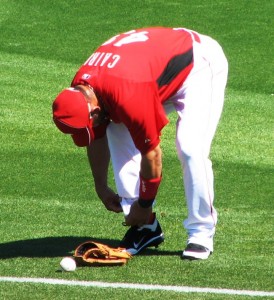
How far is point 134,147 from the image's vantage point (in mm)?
7746

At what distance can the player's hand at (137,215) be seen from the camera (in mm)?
7508

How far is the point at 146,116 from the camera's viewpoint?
6875mm

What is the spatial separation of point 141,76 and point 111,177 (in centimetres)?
415

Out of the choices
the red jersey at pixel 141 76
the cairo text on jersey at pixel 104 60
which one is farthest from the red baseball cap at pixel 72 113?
the cairo text on jersey at pixel 104 60

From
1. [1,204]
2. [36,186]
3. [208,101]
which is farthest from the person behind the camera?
[36,186]

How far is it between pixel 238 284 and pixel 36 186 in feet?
12.9

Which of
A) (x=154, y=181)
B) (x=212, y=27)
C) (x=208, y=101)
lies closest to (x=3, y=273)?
(x=154, y=181)

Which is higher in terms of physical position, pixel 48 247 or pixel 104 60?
pixel 104 60

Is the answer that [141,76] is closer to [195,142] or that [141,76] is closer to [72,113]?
[72,113]

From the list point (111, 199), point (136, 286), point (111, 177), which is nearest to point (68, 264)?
point (136, 286)

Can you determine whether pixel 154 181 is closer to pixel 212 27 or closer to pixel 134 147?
pixel 134 147

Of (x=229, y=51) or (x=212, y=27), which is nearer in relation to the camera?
(x=229, y=51)

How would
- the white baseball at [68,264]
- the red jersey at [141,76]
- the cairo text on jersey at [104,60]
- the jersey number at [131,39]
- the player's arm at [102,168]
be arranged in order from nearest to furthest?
the red jersey at [141,76] < the cairo text on jersey at [104,60] < the white baseball at [68,264] < the jersey number at [131,39] < the player's arm at [102,168]

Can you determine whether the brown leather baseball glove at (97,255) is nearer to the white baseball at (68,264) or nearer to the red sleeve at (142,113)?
the white baseball at (68,264)
